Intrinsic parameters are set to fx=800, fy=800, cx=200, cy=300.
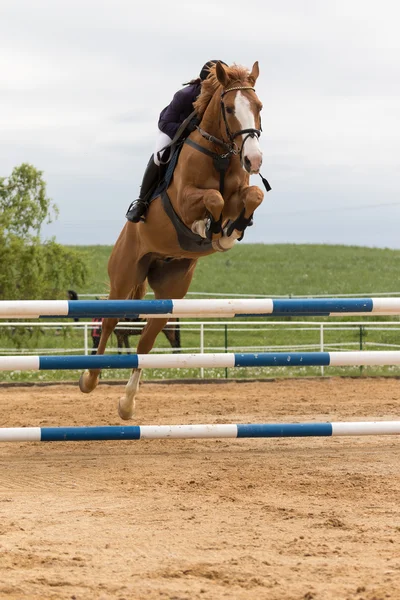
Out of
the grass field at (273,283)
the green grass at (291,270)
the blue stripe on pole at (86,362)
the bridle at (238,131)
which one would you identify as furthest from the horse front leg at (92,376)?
the green grass at (291,270)

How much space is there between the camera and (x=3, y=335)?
18484 mm

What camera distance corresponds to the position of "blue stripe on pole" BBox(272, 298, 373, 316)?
5027mm

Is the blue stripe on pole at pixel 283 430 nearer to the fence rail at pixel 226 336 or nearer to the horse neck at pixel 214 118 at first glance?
the horse neck at pixel 214 118

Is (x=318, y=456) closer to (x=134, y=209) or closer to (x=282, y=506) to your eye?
(x=282, y=506)

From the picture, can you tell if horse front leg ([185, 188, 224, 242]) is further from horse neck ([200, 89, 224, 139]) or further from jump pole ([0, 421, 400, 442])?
jump pole ([0, 421, 400, 442])

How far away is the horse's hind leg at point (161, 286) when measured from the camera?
285 inches

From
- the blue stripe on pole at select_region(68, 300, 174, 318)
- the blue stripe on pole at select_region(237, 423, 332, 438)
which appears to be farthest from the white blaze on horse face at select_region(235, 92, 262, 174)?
the blue stripe on pole at select_region(237, 423, 332, 438)

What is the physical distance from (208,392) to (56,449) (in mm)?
5304

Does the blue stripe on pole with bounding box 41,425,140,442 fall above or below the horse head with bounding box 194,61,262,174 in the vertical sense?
below

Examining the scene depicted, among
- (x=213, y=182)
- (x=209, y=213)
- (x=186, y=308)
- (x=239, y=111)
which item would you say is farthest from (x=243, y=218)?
(x=186, y=308)

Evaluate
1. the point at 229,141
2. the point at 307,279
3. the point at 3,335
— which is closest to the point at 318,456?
the point at 229,141

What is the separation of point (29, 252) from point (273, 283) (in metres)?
16.2

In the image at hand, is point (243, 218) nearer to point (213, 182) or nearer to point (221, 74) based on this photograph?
point (213, 182)

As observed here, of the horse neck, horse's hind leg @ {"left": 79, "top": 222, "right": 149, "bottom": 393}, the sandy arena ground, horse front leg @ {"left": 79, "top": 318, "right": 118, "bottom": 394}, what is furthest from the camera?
horse front leg @ {"left": 79, "top": 318, "right": 118, "bottom": 394}
